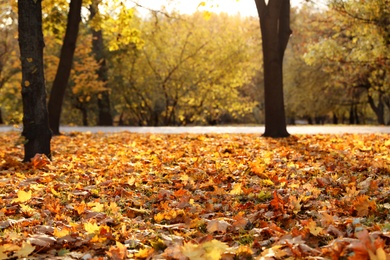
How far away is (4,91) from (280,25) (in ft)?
73.7

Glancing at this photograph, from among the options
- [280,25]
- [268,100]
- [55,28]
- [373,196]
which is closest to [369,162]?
[373,196]

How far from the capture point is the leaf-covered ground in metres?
3.76

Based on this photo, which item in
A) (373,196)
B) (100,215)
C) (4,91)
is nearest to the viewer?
(100,215)

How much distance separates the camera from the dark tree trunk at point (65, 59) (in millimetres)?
15234

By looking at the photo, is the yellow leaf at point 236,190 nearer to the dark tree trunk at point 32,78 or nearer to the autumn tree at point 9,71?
the dark tree trunk at point 32,78

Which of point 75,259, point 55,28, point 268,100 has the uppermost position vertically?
point 55,28

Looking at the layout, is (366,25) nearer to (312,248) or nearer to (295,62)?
(312,248)

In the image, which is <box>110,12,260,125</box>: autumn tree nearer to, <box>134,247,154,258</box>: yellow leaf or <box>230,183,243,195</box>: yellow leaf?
<box>230,183,243,195</box>: yellow leaf

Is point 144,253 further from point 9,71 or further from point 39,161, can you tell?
point 9,71

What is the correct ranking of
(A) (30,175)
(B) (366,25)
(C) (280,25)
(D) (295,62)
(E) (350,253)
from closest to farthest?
(E) (350,253), (A) (30,175), (C) (280,25), (B) (366,25), (D) (295,62)

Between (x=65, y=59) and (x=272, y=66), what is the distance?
6.55 metres

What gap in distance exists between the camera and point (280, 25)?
14422 mm

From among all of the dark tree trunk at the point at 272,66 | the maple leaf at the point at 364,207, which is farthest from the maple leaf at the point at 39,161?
the dark tree trunk at the point at 272,66

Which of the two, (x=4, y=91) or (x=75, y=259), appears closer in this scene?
(x=75, y=259)
